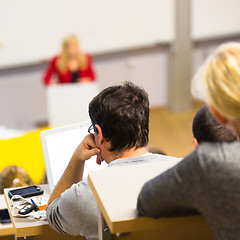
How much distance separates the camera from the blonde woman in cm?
95

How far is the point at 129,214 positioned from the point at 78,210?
574 mm

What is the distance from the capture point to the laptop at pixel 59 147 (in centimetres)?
218

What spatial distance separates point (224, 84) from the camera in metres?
0.97

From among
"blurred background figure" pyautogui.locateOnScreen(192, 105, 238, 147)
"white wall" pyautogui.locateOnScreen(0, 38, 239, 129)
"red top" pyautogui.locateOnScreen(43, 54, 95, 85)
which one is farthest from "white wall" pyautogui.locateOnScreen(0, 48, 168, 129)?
"blurred background figure" pyautogui.locateOnScreen(192, 105, 238, 147)

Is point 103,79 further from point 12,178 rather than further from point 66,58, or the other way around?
point 12,178

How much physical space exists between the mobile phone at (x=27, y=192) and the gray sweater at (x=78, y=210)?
434 millimetres

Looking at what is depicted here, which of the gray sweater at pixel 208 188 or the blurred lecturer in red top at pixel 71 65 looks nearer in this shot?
the gray sweater at pixel 208 188

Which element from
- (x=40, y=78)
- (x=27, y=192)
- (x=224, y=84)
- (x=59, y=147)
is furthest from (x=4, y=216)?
(x=40, y=78)

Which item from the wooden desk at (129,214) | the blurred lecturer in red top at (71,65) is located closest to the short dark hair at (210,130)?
the wooden desk at (129,214)

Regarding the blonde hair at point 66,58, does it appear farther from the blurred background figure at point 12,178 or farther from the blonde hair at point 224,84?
the blonde hair at point 224,84

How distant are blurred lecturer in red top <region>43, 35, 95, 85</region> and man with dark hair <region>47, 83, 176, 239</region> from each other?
4.53 m

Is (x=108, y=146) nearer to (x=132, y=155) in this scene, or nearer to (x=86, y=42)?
(x=132, y=155)

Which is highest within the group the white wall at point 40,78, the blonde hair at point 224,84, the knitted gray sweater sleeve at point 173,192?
the blonde hair at point 224,84

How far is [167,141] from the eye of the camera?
6305 mm
